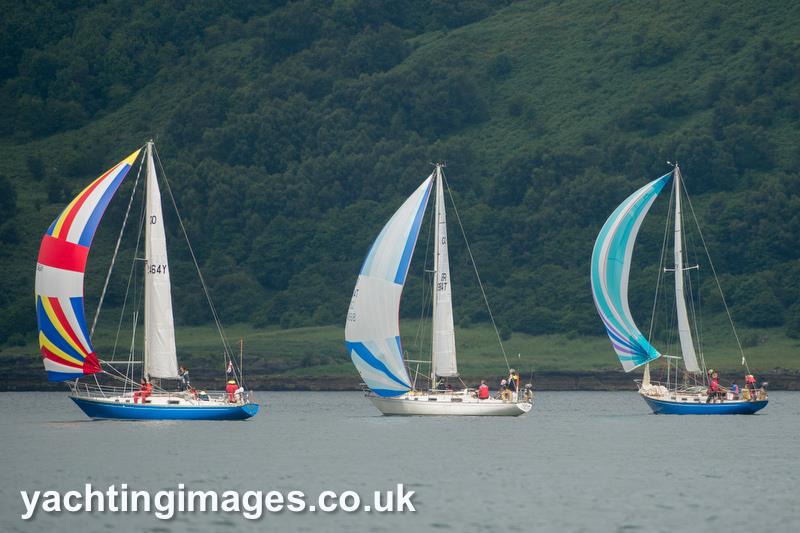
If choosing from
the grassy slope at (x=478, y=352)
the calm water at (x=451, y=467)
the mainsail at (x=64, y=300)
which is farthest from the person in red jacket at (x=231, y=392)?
the grassy slope at (x=478, y=352)

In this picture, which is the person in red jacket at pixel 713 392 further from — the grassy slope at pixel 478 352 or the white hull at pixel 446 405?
the grassy slope at pixel 478 352

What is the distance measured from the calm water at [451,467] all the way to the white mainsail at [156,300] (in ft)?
10.6

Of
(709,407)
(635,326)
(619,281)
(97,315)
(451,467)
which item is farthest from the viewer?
(619,281)

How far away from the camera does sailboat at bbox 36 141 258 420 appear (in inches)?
2842

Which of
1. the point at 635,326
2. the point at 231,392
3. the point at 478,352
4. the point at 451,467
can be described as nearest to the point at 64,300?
the point at 231,392

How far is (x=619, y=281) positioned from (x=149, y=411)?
28.0m

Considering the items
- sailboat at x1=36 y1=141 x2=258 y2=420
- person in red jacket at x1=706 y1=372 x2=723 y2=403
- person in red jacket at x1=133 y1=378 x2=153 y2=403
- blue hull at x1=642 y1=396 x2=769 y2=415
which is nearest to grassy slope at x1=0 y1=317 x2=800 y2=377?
blue hull at x1=642 y1=396 x2=769 y2=415

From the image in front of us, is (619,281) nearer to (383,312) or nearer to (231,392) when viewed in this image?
(383,312)

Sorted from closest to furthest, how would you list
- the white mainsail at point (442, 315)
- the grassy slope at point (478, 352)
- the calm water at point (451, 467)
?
the calm water at point (451, 467), the white mainsail at point (442, 315), the grassy slope at point (478, 352)

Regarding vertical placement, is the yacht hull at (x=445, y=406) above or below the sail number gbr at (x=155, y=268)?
below

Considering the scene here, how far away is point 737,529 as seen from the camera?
42688 mm

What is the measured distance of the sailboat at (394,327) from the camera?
78312 millimetres

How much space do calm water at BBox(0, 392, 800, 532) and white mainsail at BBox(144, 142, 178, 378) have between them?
3.24 metres

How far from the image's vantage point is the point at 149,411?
73.9 metres
